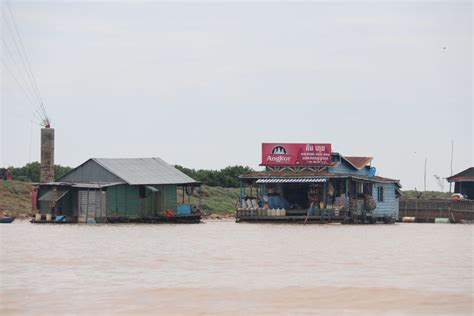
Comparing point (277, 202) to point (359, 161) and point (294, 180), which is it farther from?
point (359, 161)

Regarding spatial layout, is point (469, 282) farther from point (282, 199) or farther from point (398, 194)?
point (398, 194)

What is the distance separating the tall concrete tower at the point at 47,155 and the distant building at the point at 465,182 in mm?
23427

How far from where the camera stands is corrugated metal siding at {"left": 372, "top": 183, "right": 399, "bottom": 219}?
58062 mm

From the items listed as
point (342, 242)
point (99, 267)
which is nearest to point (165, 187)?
point (342, 242)

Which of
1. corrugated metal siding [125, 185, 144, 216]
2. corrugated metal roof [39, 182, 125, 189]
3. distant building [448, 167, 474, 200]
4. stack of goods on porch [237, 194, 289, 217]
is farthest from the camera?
distant building [448, 167, 474, 200]

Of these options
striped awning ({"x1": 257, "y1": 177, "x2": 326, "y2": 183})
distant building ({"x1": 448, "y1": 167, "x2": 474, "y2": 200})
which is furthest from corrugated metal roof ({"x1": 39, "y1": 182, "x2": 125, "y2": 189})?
distant building ({"x1": 448, "y1": 167, "x2": 474, "y2": 200})

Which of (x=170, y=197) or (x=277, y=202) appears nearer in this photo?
(x=170, y=197)

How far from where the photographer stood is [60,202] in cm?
5144

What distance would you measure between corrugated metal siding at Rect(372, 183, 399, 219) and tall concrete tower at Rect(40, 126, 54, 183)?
17743mm

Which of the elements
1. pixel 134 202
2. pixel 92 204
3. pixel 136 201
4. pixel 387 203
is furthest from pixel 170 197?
pixel 387 203

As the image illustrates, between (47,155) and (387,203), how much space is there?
19338 mm

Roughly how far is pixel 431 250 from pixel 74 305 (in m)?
15.9

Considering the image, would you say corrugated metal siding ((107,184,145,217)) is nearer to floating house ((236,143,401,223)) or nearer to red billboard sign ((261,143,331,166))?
floating house ((236,143,401,223))

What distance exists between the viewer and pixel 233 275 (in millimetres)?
23172
